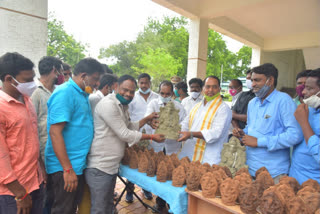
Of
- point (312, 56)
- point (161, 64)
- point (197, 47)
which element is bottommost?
point (197, 47)

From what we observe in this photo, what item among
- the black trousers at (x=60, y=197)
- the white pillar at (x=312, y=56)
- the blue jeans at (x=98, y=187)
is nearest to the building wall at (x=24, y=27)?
the black trousers at (x=60, y=197)

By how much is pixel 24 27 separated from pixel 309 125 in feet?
14.7

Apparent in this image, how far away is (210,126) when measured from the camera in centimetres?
307

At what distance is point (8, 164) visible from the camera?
5.82 feet

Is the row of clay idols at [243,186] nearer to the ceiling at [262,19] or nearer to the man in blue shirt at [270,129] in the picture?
the man in blue shirt at [270,129]

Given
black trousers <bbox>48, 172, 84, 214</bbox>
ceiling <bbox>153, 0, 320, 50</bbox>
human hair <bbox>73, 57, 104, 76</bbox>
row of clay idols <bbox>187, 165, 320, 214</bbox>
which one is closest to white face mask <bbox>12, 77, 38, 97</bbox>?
human hair <bbox>73, 57, 104, 76</bbox>

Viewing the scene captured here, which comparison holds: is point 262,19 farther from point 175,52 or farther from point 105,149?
point 175,52

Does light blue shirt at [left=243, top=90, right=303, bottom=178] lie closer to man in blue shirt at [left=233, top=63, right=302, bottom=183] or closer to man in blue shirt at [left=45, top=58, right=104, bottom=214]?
man in blue shirt at [left=233, top=63, right=302, bottom=183]

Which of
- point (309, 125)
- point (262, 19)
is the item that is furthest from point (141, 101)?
point (262, 19)

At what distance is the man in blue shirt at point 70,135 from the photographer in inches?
84.4

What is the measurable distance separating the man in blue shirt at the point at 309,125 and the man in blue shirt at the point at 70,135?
2.24 metres

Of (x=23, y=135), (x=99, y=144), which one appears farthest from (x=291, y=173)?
(x=23, y=135)

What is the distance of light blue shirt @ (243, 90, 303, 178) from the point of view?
7.61 ft

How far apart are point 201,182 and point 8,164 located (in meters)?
1.75
